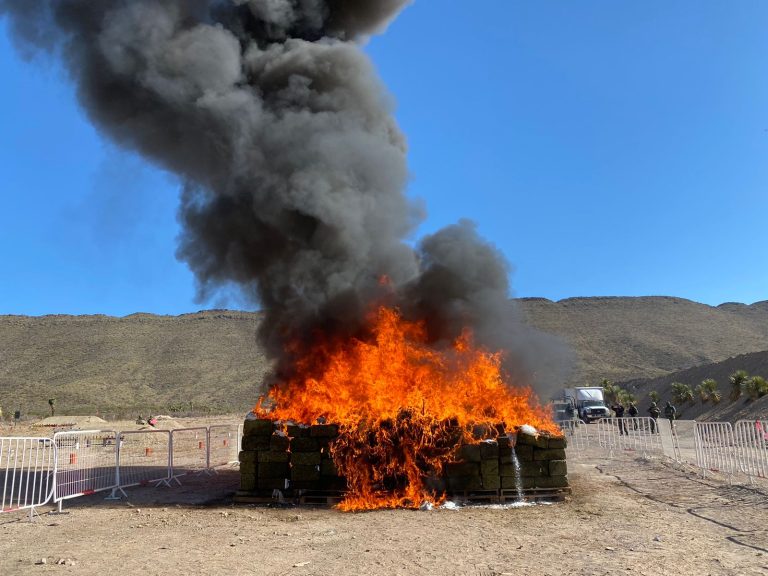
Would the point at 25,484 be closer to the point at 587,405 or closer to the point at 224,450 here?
the point at 224,450

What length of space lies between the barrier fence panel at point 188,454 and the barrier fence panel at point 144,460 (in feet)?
1.03

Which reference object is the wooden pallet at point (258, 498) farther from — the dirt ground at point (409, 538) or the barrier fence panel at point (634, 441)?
the barrier fence panel at point (634, 441)

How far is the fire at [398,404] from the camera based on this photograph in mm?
11242

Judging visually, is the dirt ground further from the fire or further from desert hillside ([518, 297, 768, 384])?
desert hillside ([518, 297, 768, 384])

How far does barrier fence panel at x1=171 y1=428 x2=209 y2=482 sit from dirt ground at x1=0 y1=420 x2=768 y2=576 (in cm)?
287

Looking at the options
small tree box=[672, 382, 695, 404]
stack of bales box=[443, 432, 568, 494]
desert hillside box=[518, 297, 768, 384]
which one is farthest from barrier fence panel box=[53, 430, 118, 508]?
desert hillside box=[518, 297, 768, 384]

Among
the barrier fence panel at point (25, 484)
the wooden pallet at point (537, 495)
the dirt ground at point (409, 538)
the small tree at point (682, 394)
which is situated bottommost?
the dirt ground at point (409, 538)

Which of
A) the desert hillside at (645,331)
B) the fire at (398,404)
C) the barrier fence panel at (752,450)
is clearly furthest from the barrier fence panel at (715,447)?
the desert hillside at (645,331)

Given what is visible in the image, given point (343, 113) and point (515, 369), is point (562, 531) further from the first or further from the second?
point (343, 113)

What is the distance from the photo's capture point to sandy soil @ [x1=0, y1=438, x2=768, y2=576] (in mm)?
6914

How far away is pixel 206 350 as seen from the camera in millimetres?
80062

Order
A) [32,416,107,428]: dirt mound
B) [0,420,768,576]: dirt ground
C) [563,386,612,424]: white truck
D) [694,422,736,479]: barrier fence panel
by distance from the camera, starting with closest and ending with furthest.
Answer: [0,420,768,576]: dirt ground → [694,422,736,479]: barrier fence panel → [32,416,107,428]: dirt mound → [563,386,612,424]: white truck

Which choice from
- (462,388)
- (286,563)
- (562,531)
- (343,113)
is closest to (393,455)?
(462,388)

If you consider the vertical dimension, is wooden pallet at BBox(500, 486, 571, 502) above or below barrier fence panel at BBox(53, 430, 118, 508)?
below
